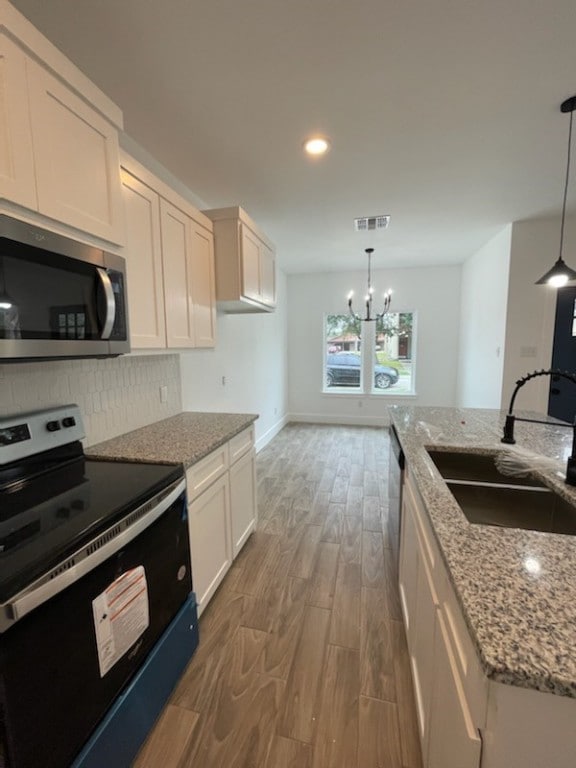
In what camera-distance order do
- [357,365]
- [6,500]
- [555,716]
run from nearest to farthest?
[555,716]
[6,500]
[357,365]

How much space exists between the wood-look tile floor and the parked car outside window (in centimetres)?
351

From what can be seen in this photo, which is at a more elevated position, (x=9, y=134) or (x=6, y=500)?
(x=9, y=134)

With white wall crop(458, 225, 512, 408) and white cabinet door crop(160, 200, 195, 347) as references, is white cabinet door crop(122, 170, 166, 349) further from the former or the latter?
white wall crop(458, 225, 512, 408)

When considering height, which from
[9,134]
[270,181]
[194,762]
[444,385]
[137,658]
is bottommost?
[194,762]

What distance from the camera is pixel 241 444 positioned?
2.30m

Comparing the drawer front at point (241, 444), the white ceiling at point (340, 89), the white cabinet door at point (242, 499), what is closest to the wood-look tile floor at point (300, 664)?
the white cabinet door at point (242, 499)

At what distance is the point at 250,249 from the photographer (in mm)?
2672

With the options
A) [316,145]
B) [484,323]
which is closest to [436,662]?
[316,145]

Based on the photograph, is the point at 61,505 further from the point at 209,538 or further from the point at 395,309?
the point at 395,309

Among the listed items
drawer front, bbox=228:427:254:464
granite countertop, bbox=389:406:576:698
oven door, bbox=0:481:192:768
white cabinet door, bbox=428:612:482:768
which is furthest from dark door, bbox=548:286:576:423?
oven door, bbox=0:481:192:768

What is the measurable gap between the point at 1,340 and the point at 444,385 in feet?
19.4

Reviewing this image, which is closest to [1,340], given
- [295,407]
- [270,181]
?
[270,181]

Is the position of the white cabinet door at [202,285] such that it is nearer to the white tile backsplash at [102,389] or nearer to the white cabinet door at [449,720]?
the white tile backsplash at [102,389]

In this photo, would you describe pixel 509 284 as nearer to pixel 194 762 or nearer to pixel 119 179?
pixel 119 179
